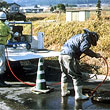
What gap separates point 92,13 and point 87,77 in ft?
37.5

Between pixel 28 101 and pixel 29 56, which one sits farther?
pixel 29 56

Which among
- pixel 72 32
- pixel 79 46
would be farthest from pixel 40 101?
pixel 72 32

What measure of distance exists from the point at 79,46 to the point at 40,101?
161 centimetres

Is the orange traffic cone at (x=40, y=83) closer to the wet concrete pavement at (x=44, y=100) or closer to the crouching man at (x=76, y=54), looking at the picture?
the wet concrete pavement at (x=44, y=100)

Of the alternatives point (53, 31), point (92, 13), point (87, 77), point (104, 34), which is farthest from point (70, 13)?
point (87, 77)

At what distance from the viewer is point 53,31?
52.4 feet

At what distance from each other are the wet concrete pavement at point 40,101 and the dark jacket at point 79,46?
1.11m

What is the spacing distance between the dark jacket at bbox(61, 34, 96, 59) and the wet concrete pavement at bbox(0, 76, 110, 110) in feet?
3.65

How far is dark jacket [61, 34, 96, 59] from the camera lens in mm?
6953

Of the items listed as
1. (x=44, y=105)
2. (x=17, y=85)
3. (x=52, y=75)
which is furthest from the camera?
(x=52, y=75)

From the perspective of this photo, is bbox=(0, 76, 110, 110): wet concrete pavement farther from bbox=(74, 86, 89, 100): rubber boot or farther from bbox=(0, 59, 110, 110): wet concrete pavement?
bbox=(74, 86, 89, 100): rubber boot

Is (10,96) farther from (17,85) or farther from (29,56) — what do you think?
(29,56)

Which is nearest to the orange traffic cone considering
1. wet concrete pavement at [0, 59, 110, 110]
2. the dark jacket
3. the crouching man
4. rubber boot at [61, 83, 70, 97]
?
wet concrete pavement at [0, 59, 110, 110]

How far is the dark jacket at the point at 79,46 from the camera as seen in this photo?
6953 mm
